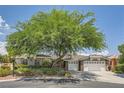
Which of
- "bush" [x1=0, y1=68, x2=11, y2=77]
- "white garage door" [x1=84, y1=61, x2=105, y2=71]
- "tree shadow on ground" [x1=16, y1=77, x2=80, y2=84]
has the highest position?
"white garage door" [x1=84, y1=61, x2=105, y2=71]

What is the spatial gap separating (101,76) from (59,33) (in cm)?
413

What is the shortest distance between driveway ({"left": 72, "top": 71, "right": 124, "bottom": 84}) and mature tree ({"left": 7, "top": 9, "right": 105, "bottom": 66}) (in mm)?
1771

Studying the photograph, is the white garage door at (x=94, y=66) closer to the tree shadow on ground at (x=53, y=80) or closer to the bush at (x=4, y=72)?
the tree shadow on ground at (x=53, y=80)

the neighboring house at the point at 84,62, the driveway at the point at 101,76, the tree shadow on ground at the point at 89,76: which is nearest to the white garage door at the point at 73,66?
the neighboring house at the point at 84,62

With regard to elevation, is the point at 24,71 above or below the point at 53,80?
above

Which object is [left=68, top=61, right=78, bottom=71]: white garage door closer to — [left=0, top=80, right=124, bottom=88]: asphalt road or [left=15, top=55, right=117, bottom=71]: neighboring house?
[left=15, top=55, right=117, bottom=71]: neighboring house

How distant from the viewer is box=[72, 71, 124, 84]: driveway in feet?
86.5

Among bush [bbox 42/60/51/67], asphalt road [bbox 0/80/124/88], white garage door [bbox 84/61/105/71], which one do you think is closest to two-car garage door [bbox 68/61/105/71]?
white garage door [bbox 84/61/105/71]

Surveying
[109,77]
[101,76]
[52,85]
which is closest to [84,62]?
[101,76]

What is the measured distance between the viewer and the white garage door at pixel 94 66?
30203 millimetres

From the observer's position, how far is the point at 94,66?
30.3m

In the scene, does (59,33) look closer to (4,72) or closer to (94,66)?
(4,72)

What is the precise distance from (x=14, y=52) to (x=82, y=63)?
203 inches

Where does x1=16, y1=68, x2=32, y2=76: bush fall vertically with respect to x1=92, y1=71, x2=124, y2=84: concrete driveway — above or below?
above
